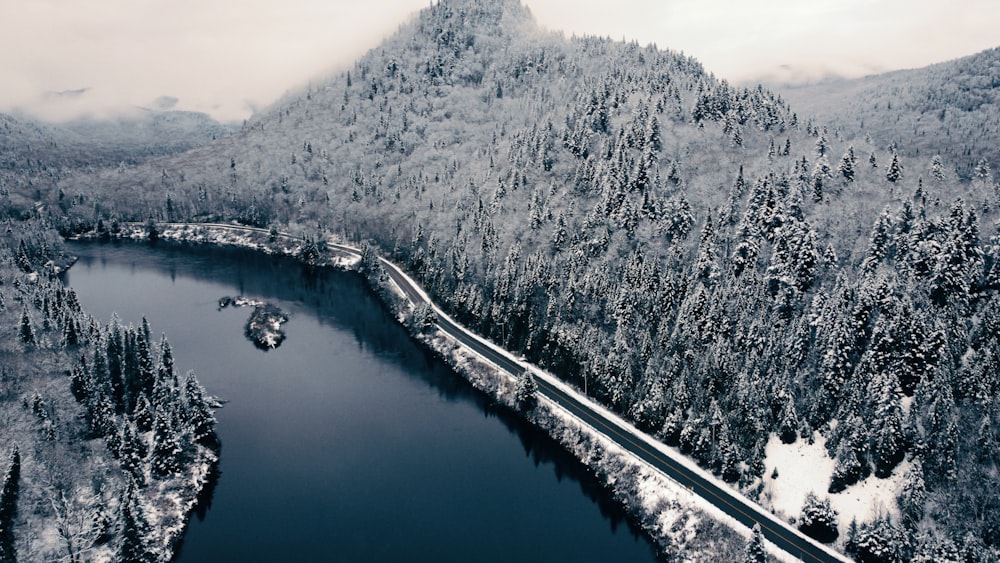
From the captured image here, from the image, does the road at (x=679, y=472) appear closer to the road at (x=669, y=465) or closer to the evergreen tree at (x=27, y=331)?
the road at (x=669, y=465)

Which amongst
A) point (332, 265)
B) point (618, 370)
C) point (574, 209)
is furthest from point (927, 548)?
point (332, 265)

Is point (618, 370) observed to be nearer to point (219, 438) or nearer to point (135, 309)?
point (219, 438)

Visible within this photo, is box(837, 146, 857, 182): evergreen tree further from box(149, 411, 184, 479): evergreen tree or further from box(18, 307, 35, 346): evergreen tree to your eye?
box(18, 307, 35, 346): evergreen tree

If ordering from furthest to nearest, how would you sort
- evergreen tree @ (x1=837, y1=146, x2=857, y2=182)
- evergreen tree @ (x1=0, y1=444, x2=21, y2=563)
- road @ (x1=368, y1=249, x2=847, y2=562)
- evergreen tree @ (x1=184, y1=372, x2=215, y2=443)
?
evergreen tree @ (x1=837, y1=146, x2=857, y2=182)
evergreen tree @ (x1=184, y1=372, x2=215, y2=443)
road @ (x1=368, y1=249, x2=847, y2=562)
evergreen tree @ (x1=0, y1=444, x2=21, y2=563)

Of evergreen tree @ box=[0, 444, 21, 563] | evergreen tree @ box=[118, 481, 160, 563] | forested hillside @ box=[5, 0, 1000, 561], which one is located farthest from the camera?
forested hillside @ box=[5, 0, 1000, 561]

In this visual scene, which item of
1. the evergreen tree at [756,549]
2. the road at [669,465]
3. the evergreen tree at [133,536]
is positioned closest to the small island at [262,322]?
the road at [669,465]

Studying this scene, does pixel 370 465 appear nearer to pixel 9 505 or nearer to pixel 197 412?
pixel 197 412

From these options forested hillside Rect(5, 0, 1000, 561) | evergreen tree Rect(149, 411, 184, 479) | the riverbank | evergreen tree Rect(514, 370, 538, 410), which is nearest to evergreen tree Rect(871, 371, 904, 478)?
forested hillside Rect(5, 0, 1000, 561)
